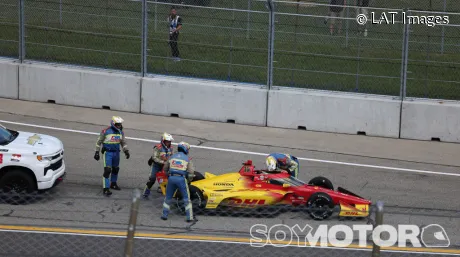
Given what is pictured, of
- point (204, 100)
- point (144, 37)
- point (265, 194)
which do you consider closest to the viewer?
point (265, 194)

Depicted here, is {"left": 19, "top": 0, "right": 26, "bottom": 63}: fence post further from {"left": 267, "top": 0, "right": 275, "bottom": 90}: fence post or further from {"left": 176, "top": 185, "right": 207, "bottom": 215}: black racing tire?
{"left": 176, "top": 185, "right": 207, "bottom": 215}: black racing tire

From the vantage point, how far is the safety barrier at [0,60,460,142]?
63.3ft

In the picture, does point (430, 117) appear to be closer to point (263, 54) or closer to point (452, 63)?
point (452, 63)

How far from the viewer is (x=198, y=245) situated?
12.2 meters

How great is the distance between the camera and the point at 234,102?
2000 centimetres

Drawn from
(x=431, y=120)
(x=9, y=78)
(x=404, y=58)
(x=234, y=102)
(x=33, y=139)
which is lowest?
(x=33, y=139)

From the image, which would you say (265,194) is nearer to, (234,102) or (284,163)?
(284,163)

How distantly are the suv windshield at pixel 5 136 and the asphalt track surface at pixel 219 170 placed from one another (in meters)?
1.17

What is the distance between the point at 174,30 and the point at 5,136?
6.82 meters

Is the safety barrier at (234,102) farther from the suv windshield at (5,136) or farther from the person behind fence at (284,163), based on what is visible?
the suv windshield at (5,136)

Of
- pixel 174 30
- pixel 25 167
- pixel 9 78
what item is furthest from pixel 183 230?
pixel 9 78

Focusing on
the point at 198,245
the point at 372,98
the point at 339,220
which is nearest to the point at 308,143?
the point at 372,98

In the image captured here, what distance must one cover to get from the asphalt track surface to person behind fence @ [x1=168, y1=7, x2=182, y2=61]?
1739 millimetres

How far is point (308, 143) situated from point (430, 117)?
9.40 ft
